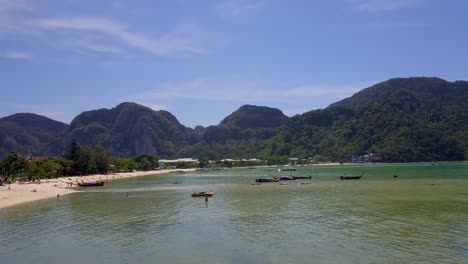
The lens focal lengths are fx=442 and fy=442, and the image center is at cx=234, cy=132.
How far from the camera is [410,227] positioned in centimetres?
3219

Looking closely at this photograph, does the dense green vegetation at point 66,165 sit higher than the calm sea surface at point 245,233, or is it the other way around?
the dense green vegetation at point 66,165

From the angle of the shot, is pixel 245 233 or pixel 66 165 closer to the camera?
pixel 245 233

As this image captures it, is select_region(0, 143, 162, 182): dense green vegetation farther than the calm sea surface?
Yes

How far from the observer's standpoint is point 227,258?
24.2 m

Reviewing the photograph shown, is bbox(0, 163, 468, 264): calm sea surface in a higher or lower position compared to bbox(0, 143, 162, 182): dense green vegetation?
lower

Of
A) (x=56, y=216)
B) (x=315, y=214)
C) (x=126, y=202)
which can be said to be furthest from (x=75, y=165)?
(x=315, y=214)

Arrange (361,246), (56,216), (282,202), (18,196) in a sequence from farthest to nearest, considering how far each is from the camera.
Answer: (18,196), (282,202), (56,216), (361,246)

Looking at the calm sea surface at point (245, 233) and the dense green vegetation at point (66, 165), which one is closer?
the calm sea surface at point (245, 233)

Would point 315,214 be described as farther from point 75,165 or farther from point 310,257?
point 75,165

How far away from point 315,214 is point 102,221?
1946cm

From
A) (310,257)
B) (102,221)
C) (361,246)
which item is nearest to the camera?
(310,257)

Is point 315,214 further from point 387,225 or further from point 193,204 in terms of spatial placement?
point 193,204

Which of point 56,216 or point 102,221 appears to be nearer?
point 102,221

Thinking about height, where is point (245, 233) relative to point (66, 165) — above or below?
below
